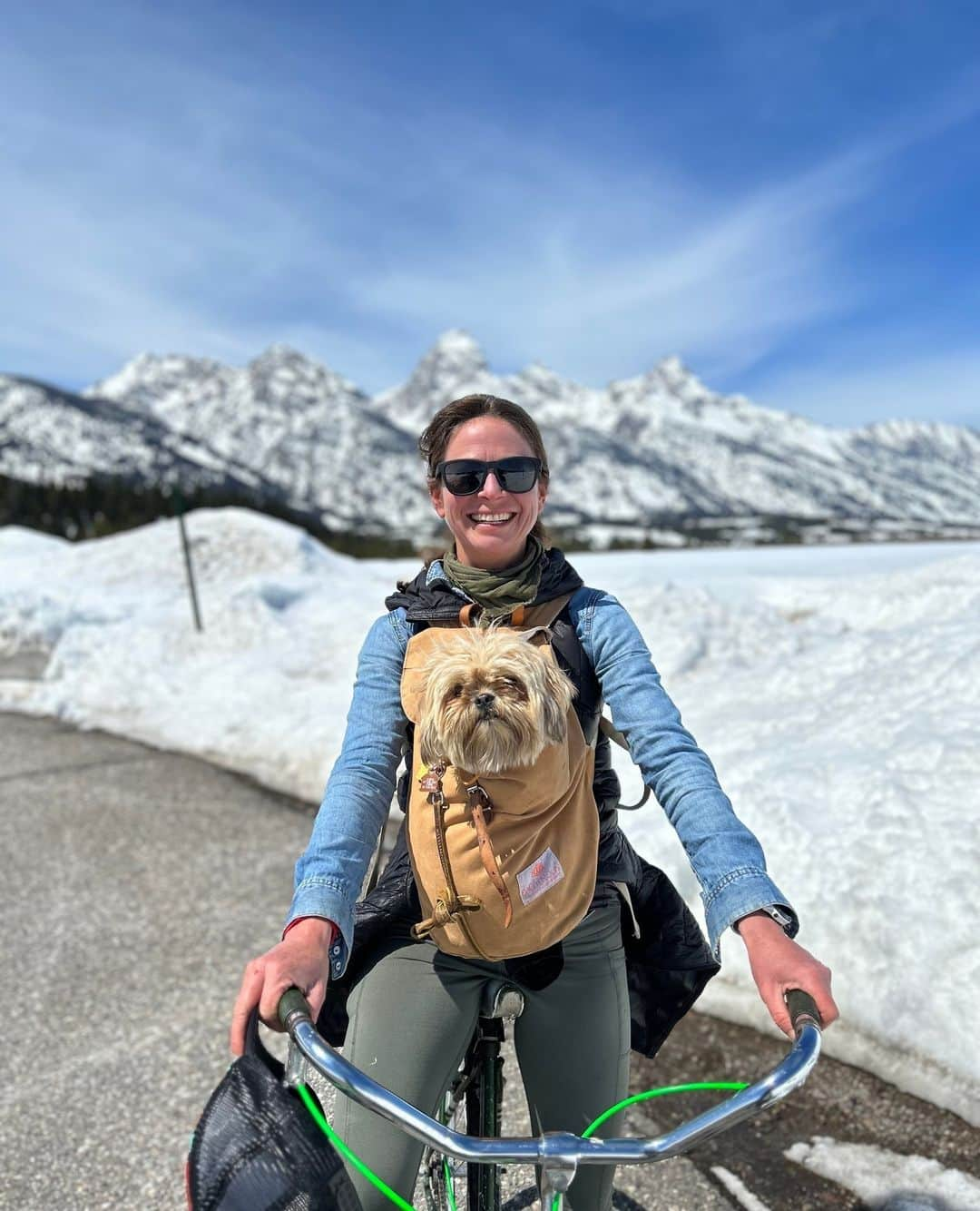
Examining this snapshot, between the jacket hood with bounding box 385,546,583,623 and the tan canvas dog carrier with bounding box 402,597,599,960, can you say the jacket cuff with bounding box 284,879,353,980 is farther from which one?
the jacket hood with bounding box 385,546,583,623

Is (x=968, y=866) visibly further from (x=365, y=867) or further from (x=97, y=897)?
(x=97, y=897)

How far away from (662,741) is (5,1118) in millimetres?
3822

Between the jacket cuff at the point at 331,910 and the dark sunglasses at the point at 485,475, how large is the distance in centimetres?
107

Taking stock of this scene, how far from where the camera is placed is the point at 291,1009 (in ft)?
4.81

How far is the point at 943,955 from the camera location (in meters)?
3.70

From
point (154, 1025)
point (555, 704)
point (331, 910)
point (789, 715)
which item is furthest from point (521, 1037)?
point (789, 715)

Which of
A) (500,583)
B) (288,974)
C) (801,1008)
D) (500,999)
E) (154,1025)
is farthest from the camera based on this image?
(154,1025)

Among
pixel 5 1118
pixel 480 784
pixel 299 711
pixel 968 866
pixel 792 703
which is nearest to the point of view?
pixel 480 784

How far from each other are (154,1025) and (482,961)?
3.41 m

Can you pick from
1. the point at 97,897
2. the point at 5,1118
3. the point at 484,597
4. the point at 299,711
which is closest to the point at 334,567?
the point at 299,711

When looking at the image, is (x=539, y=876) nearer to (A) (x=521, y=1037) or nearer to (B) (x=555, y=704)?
(B) (x=555, y=704)

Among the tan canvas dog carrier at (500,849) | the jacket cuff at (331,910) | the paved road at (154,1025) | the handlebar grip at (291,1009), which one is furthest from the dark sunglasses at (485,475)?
the paved road at (154,1025)

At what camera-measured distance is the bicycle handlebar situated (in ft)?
4.26

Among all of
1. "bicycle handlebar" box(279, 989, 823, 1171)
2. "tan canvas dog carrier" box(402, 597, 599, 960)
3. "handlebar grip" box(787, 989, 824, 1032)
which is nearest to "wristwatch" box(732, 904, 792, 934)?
"handlebar grip" box(787, 989, 824, 1032)
